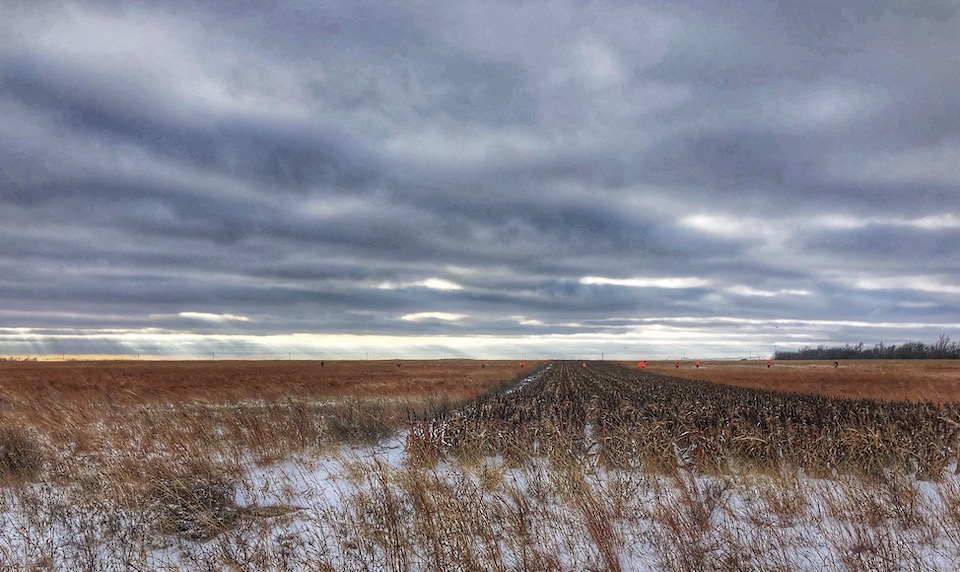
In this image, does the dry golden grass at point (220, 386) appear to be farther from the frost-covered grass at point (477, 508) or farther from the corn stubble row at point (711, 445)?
the corn stubble row at point (711, 445)

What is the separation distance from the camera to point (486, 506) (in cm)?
682

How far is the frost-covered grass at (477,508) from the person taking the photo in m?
5.88

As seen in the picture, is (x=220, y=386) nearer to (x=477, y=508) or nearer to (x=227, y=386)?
(x=227, y=386)

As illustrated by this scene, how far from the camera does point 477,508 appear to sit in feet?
20.4

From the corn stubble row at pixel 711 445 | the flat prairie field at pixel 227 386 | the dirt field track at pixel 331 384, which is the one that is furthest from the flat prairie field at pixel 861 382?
the flat prairie field at pixel 227 386

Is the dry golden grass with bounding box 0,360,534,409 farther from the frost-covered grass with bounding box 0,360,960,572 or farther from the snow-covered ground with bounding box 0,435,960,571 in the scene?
the snow-covered ground with bounding box 0,435,960,571

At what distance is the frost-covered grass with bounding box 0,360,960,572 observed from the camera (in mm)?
5879

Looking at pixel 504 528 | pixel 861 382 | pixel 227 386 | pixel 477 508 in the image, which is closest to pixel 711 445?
pixel 504 528

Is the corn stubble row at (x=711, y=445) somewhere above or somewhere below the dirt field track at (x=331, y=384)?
above

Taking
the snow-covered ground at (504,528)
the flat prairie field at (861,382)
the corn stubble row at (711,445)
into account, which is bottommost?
the flat prairie field at (861,382)

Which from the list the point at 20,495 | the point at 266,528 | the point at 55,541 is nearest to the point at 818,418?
the point at 266,528

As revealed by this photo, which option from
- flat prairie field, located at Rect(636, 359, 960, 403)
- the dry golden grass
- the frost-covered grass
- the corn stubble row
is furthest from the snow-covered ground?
flat prairie field, located at Rect(636, 359, 960, 403)

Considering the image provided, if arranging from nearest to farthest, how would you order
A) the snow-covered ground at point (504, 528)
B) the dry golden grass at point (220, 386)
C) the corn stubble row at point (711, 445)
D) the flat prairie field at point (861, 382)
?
the snow-covered ground at point (504, 528)
the corn stubble row at point (711, 445)
the dry golden grass at point (220, 386)
the flat prairie field at point (861, 382)

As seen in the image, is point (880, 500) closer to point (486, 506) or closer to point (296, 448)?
point (486, 506)
